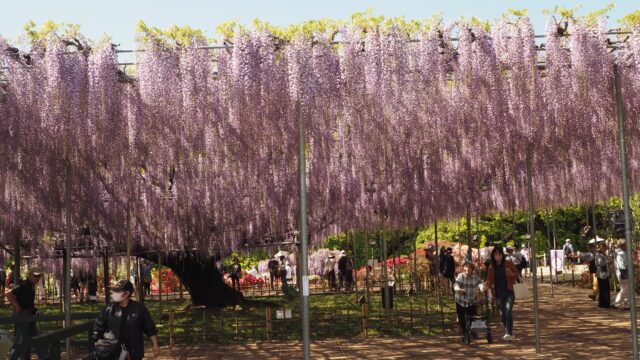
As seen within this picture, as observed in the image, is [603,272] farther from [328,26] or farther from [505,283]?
[328,26]

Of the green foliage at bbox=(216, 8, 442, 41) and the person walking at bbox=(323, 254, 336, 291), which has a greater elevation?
the green foliage at bbox=(216, 8, 442, 41)

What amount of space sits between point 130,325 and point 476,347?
6.04m

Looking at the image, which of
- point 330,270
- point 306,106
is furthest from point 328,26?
point 330,270

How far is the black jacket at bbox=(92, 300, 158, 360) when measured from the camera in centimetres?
691

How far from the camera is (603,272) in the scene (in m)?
15.3

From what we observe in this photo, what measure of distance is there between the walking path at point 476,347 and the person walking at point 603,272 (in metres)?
1.10

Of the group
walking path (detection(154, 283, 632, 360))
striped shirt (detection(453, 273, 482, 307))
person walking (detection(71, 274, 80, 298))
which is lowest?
walking path (detection(154, 283, 632, 360))

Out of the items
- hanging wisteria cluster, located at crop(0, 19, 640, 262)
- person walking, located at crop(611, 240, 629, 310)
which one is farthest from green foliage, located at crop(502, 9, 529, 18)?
person walking, located at crop(611, 240, 629, 310)

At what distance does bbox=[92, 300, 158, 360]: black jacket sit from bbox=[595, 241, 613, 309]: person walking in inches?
437

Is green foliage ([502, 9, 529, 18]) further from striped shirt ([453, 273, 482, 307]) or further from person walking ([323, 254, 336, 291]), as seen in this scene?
person walking ([323, 254, 336, 291])

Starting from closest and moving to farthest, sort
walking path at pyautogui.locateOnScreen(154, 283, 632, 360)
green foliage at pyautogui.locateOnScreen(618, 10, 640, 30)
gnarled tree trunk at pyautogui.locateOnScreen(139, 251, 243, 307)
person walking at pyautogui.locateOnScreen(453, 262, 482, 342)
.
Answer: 1. walking path at pyautogui.locateOnScreen(154, 283, 632, 360)
2. green foliage at pyautogui.locateOnScreen(618, 10, 640, 30)
3. person walking at pyautogui.locateOnScreen(453, 262, 482, 342)
4. gnarled tree trunk at pyautogui.locateOnScreen(139, 251, 243, 307)

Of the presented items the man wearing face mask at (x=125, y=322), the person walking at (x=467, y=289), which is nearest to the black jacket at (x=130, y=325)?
the man wearing face mask at (x=125, y=322)

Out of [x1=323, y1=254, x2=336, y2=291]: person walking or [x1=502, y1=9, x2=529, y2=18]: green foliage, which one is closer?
[x1=502, y1=9, x2=529, y2=18]: green foliage

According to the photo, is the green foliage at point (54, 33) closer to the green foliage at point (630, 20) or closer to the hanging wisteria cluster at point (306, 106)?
the hanging wisteria cluster at point (306, 106)
